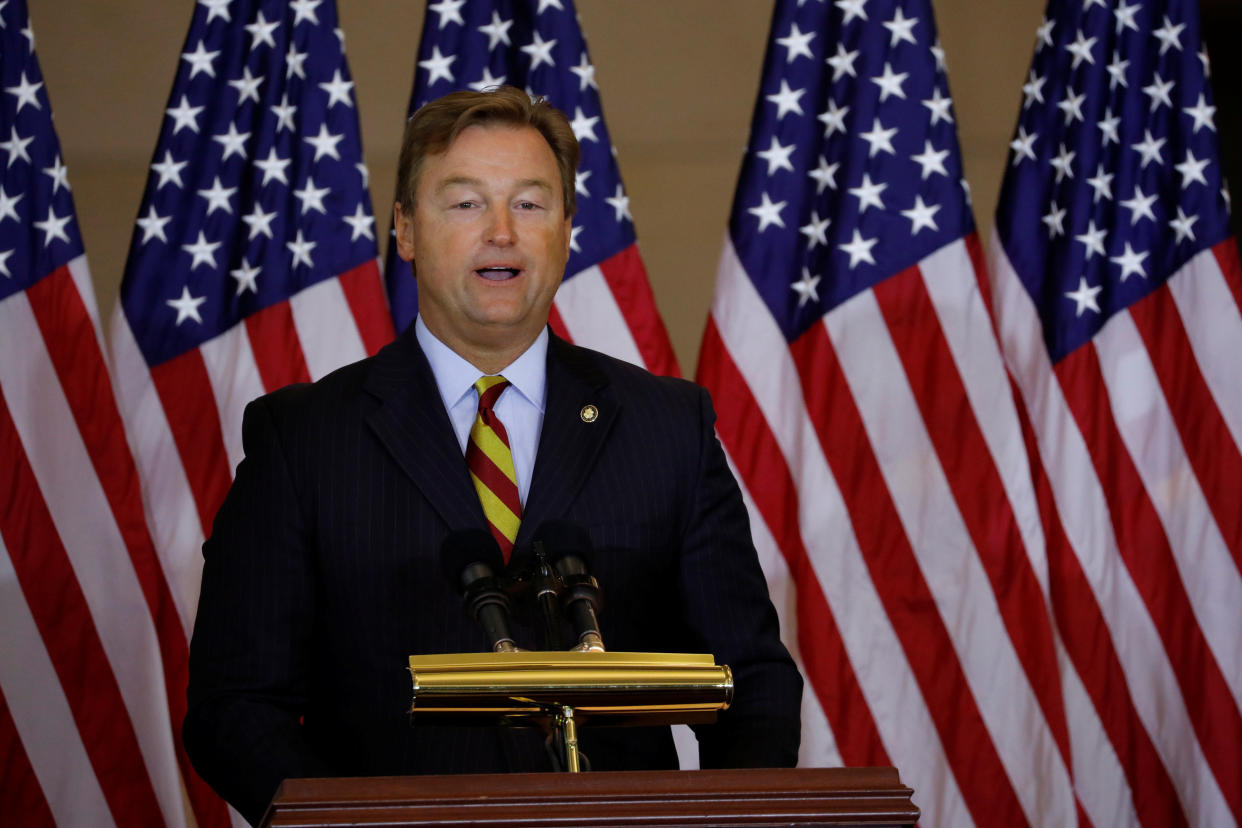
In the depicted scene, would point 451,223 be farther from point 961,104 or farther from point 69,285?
point 961,104

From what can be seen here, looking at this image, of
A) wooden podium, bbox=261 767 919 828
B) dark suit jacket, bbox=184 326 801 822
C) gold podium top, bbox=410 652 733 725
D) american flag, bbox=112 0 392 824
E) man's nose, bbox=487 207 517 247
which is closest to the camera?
wooden podium, bbox=261 767 919 828

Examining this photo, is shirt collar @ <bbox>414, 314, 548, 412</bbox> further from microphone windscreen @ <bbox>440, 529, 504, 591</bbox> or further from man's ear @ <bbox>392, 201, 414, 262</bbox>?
microphone windscreen @ <bbox>440, 529, 504, 591</bbox>

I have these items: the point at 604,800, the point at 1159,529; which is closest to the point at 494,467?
the point at 604,800

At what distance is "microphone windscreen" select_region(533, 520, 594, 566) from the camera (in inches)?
62.6

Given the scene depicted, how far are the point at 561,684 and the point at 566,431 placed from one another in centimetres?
77

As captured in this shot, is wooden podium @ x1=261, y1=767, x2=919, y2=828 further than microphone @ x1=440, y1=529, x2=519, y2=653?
No

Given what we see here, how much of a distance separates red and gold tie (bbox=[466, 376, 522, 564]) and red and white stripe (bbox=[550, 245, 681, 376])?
1621mm

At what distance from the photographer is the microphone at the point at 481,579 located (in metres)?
1.47

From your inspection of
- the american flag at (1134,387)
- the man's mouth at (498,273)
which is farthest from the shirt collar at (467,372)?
the american flag at (1134,387)

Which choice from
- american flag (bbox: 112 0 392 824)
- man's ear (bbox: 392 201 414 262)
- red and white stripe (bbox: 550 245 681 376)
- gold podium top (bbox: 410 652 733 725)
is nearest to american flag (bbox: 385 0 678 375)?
red and white stripe (bbox: 550 245 681 376)

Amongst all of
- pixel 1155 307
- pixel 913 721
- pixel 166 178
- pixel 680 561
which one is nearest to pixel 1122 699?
pixel 913 721

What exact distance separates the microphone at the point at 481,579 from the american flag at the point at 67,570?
217 cm

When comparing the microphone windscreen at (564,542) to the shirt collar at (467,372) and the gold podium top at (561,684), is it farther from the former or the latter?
the shirt collar at (467,372)

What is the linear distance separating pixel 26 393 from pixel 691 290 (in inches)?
97.5
